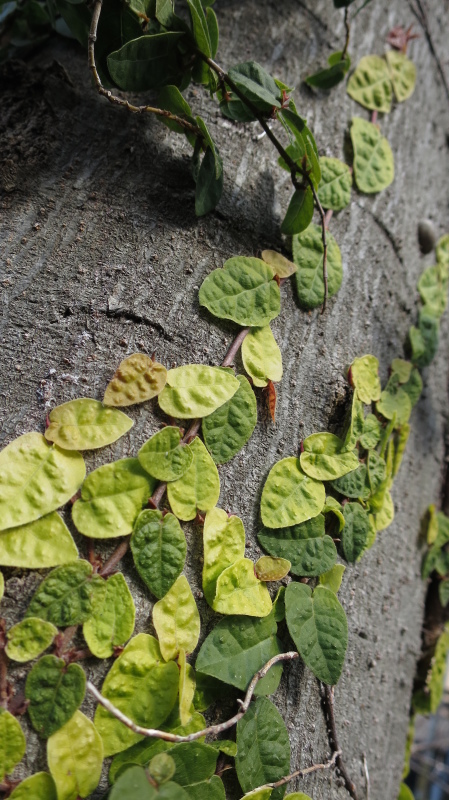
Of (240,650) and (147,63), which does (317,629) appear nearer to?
(240,650)

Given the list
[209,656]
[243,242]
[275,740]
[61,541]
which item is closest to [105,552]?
[61,541]

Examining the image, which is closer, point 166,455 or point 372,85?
point 166,455

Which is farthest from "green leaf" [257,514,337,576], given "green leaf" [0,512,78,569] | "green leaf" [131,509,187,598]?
"green leaf" [0,512,78,569]

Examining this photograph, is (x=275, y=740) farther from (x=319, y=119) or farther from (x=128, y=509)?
(x=319, y=119)

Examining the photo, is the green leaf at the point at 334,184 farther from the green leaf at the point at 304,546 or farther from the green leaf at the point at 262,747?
the green leaf at the point at 262,747

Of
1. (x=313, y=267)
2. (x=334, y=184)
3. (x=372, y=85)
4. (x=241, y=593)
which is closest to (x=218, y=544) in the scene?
(x=241, y=593)
